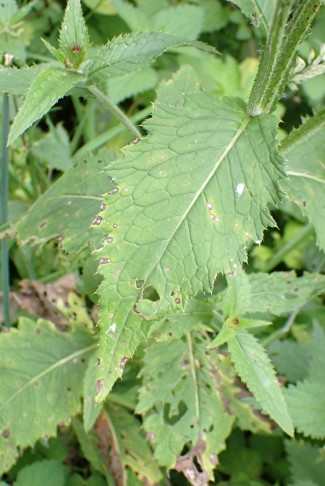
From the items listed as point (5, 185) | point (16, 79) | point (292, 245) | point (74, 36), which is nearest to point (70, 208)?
point (5, 185)

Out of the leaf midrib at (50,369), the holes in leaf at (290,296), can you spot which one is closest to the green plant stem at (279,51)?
the holes in leaf at (290,296)

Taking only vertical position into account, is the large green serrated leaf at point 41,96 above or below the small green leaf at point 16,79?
below

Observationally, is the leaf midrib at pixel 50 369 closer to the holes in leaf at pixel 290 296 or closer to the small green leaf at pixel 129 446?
the small green leaf at pixel 129 446

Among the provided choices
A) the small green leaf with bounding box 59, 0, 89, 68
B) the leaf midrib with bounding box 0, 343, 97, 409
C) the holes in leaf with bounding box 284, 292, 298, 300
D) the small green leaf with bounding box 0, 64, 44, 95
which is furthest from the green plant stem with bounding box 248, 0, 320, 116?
the leaf midrib with bounding box 0, 343, 97, 409

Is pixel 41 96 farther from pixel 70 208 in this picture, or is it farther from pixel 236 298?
pixel 236 298

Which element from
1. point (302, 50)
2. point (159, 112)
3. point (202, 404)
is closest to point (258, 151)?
point (159, 112)

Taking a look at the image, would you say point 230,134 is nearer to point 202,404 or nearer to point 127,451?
point 202,404

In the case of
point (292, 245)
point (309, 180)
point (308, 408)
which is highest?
point (309, 180)
